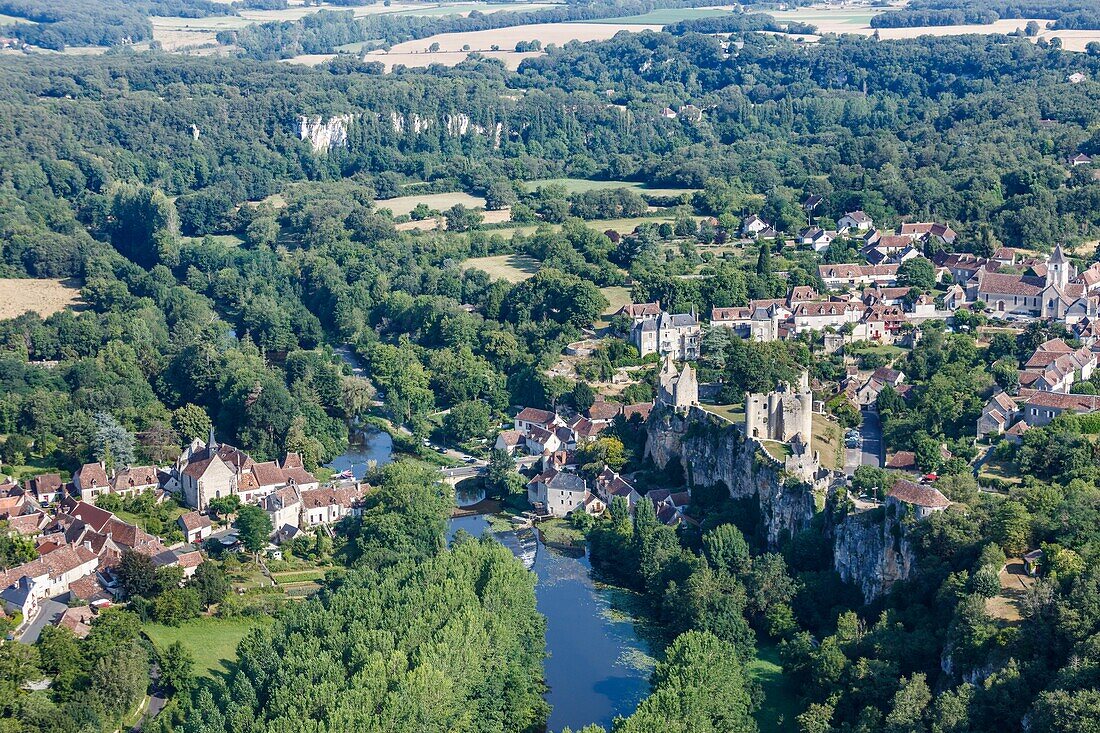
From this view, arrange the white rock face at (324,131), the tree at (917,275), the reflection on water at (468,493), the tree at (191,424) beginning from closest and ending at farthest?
the reflection on water at (468,493), the tree at (191,424), the tree at (917,275), the white rock face at (324,131)

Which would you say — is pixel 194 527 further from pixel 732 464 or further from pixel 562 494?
pixel 732 464

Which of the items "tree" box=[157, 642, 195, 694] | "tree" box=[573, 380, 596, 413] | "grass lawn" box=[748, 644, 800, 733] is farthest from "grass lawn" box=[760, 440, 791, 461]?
"tree" box=[157, 642, 195, 694]

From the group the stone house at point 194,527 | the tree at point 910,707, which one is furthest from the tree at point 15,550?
the tree at point 910,707

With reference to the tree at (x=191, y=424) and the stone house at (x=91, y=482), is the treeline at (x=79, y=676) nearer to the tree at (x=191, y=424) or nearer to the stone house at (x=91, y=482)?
the stone house at (x=91, y=482)

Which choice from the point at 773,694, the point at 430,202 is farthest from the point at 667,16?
the point at 773,694

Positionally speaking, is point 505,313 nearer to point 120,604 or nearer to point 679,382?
point 679,382

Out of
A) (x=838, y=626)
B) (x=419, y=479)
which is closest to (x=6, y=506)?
(x=419, y=479)
